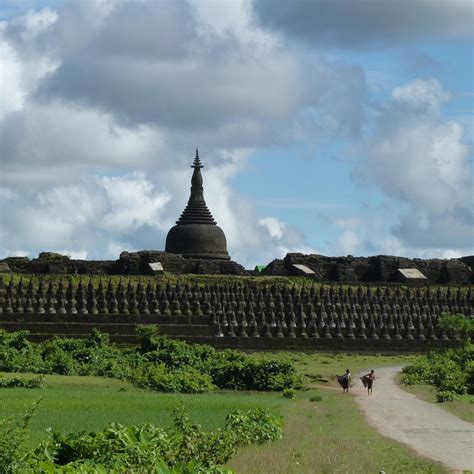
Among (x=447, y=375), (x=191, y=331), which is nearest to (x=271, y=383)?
(x=447, y=375)

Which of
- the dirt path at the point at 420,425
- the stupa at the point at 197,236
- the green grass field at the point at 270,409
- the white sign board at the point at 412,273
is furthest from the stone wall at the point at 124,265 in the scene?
the dirt path at the point at 420,425

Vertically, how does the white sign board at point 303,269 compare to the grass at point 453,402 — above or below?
above

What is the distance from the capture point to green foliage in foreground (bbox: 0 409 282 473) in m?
14.4

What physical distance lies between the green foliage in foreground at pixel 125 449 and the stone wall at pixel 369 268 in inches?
1573

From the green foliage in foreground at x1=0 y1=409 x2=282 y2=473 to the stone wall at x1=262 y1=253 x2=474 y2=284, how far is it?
1573 inches

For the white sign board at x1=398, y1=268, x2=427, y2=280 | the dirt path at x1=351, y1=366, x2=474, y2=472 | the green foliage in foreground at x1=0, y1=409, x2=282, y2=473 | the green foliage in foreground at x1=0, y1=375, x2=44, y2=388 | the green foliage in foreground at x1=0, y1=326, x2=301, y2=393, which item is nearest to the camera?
the green foliage in foreground at x1=0, y1=409, x2=282, y2=473

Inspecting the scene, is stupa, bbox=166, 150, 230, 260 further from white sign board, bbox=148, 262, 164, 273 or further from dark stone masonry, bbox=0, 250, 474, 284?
white sign board, bbox=148, 262, 164, 273

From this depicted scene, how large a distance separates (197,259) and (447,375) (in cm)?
2595

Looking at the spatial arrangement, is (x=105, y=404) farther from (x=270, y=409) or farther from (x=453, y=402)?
(x=453, y=402)

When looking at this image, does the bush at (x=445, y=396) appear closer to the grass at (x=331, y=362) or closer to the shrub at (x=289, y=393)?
the shrub at (x=289, y=393)

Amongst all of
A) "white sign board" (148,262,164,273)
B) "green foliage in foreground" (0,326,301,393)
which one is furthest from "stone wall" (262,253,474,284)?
"green foliage in foreground" (0,326,301,393)

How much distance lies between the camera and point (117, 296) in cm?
5028

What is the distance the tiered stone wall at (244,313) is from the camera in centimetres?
4841

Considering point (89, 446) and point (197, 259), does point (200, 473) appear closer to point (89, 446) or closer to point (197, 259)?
point (89, 446)
